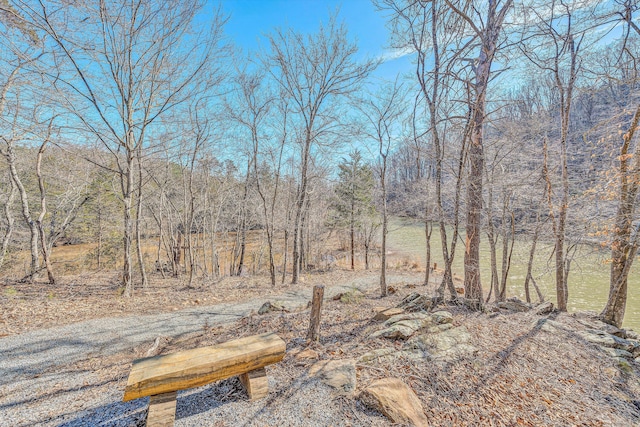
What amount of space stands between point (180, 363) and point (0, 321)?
197 inches

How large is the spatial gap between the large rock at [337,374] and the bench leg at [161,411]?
1.16m

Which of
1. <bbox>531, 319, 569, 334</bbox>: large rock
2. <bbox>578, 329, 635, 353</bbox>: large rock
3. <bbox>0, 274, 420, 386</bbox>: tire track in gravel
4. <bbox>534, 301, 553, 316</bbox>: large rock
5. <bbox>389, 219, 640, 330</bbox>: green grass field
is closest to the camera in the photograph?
<bbox>0, 274, 420, 386</bbox>: tire track in gravel

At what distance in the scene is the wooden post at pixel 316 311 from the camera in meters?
3.11

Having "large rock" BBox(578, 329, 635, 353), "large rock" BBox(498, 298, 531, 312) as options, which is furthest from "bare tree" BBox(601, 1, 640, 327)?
"large rock" BBox(498, 298, 531, 312)

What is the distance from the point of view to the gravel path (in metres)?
2.28

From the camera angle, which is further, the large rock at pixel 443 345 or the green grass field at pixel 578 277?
the green grass field at pixel 578 277

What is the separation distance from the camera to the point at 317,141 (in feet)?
29.7

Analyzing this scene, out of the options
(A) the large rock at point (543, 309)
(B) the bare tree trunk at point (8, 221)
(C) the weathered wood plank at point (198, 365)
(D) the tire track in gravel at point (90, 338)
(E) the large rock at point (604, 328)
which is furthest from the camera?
(B) the bare tree trunk at point (8, 221)

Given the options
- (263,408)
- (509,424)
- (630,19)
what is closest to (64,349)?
(263,408)

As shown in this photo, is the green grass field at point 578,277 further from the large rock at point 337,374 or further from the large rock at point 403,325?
the large rock at point 337,374

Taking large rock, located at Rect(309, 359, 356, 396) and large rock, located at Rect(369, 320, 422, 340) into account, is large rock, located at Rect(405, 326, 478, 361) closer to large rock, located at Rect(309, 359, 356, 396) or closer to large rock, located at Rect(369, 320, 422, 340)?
large rock, located at Rect(369, 320, 422, 340)

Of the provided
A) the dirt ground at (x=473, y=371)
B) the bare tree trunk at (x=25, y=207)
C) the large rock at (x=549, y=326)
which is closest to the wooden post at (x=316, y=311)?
the dirt ground at (x=473, y=371)

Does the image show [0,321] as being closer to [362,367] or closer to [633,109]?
[362,367]

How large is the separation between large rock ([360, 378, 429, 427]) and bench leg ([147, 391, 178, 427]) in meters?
1.45
